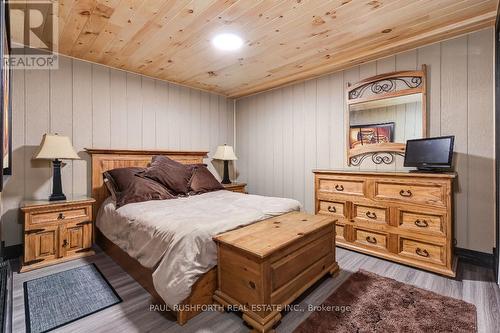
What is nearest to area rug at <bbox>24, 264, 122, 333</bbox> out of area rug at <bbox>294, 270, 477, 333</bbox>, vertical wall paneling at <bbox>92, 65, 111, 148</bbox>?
area rug at <bbox>294, 270, 477, 333</bbox>

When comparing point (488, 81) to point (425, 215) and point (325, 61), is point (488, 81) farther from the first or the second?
point (325, 61)

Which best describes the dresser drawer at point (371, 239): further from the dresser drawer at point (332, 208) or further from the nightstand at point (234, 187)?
the nightstand at point (234, 187)

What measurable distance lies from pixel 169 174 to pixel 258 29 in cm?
193

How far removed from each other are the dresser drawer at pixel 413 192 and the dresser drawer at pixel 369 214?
150 mm

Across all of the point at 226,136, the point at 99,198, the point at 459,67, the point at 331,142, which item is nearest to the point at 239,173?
the point at 226,136

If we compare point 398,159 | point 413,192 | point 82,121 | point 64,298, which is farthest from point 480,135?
point 82,121

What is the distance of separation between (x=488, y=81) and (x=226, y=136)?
365cm

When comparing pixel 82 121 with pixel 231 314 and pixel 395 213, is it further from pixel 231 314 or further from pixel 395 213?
pixel 395 213

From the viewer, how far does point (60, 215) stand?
8.36 feet

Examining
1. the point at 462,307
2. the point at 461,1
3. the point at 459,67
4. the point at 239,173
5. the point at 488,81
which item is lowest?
the point at 462,307

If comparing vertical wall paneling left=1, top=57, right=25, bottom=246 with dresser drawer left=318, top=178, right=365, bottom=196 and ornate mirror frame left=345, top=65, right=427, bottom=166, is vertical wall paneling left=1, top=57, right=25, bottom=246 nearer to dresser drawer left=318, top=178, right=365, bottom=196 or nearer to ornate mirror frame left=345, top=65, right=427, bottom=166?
dresser drawer left=318, top=178, right=365, bottom=196

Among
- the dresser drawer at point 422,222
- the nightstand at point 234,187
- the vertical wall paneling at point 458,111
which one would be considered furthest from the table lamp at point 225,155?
the vertical wall paneling at point 458,111

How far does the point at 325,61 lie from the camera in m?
3.13

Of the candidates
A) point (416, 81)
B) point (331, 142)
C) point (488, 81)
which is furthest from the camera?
point (331, 142)
